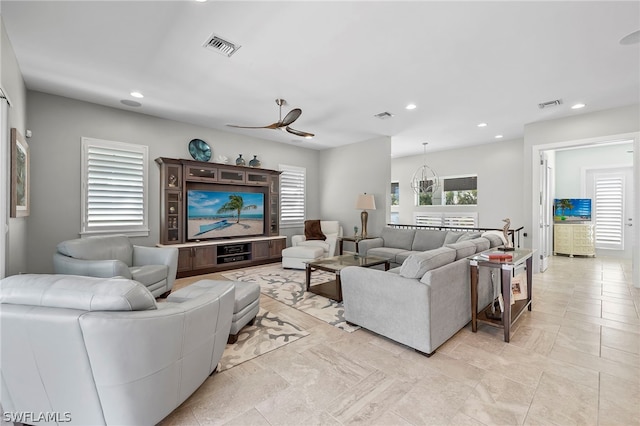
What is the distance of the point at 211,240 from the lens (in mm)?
5426

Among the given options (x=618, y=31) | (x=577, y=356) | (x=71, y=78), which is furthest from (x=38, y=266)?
(x=618, y=31)

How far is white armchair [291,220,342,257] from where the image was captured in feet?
19.4

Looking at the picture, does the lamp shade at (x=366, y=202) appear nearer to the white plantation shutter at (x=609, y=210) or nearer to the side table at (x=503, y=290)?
the side table at (x=503, y=290)

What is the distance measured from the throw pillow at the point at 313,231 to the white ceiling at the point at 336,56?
258 centimetres

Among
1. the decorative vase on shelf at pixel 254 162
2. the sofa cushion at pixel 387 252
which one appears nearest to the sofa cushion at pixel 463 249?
the sofa cushion at pixel 387 252

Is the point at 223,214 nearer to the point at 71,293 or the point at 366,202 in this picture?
the point at 366,202

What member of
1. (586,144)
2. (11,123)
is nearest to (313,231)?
(11,123)

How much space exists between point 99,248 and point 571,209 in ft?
32.1

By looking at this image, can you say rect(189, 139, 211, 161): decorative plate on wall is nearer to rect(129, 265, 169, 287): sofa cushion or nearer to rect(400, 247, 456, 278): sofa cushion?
rect(129, 265, 169, 287): sofa cushion

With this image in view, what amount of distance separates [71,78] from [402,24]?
3.89 m

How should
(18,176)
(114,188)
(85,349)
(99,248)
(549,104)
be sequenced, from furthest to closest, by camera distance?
1. (114,188)
2. (549,104)
3. (99,248)
4. (18,176)
5. (85,349)

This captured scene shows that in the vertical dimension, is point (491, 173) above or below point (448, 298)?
above

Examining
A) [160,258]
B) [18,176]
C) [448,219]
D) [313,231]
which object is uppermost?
[18,176]

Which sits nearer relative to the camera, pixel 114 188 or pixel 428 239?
pixel 114 188
